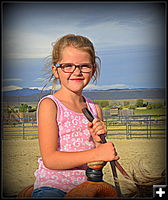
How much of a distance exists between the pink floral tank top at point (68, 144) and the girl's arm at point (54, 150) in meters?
0.03

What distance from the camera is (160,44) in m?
1.95

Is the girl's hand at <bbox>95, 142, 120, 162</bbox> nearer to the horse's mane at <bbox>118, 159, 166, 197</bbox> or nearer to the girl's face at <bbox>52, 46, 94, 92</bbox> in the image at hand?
the horse's mane at <bbox>118, 159, 166, 197</bbox>

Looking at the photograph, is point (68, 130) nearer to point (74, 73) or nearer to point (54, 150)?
point (54, 150)

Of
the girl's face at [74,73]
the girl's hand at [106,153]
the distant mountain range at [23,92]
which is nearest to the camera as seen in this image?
the girl's hand at [106,153]

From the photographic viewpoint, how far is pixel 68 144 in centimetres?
139

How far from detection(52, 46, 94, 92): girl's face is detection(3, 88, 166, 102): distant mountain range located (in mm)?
612

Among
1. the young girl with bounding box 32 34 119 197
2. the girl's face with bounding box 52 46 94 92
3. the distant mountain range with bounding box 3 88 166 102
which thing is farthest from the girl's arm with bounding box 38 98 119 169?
the distant mountain range with bounding box 3 88 166 102

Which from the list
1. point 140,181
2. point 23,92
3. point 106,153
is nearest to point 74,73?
point 106,153

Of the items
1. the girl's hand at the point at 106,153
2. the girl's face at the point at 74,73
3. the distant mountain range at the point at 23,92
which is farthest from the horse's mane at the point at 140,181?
the distant mountain range at the point at 23,92

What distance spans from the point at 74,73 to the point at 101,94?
2.61 ft

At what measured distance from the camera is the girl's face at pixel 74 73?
1.44 metres

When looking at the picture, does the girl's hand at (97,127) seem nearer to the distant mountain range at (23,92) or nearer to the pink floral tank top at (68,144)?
the pink floral tank top at (68,144)

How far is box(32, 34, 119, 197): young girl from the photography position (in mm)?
1323

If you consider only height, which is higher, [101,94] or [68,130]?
[101,94]
